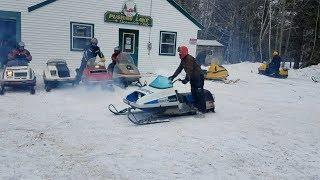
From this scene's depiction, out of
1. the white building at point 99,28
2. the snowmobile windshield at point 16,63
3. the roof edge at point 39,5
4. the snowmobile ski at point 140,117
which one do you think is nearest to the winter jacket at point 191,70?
the snowmobile ski at point 140,117

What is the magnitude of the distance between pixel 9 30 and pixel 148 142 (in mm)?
12408

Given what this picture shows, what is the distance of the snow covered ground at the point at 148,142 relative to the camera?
534 cm

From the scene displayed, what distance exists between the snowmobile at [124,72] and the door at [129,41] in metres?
5.27

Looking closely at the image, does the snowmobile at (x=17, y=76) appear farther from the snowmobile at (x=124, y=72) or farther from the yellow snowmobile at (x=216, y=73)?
the yellow snowmobile at (x=216, y=73)

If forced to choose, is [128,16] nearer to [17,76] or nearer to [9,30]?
[9,30]

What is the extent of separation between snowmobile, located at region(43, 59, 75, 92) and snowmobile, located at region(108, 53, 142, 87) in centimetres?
168

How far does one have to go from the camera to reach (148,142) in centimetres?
666

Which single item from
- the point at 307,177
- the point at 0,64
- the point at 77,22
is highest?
the point at 77,22

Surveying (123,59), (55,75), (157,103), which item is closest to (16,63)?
(55,75)

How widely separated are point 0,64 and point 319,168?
46.3ft

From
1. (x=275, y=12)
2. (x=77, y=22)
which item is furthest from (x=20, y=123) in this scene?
(x=275, y=12)

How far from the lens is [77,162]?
5496 mm

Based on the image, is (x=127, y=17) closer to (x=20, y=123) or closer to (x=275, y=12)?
(x=20, y=123)

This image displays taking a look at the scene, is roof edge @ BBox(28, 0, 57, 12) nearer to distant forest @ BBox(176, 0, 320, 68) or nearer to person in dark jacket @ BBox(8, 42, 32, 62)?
person in dark jacket @ BBox(8, 42, 32, 62)
